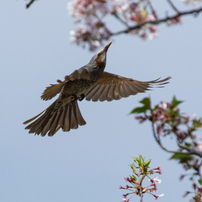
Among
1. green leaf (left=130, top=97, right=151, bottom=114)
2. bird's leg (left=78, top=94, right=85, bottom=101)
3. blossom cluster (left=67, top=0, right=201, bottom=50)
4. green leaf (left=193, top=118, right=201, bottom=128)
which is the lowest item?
green leaf (left=193, top=118, right=201, bottom=128)

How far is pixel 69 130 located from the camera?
23.3 feet

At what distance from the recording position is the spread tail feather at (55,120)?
6.96 metres

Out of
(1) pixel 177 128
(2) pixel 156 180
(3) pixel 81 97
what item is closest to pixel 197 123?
(1) pixel 177 128

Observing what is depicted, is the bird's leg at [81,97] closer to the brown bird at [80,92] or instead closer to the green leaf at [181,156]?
the brown bird at [80,92]

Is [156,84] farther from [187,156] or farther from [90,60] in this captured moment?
[187,156]

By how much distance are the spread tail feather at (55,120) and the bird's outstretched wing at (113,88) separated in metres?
0.65

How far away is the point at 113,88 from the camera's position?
24.9 ft

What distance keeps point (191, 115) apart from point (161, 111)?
0.88ft

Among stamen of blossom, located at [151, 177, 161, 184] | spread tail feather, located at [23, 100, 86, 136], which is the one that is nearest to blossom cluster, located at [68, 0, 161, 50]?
stamen of blossom, located at [151, 177, 161, 184]

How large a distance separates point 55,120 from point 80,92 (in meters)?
1.06

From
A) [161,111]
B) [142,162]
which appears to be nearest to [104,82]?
[142,162]

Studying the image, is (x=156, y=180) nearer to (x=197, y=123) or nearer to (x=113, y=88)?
(x=197, y=123)

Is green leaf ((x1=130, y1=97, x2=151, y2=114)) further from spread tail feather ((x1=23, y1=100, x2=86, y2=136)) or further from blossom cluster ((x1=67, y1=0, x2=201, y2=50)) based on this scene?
spread tail feather ((x1=23, y1=100, x2=86, y2=136))

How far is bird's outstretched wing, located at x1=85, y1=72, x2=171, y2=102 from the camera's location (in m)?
7.22
